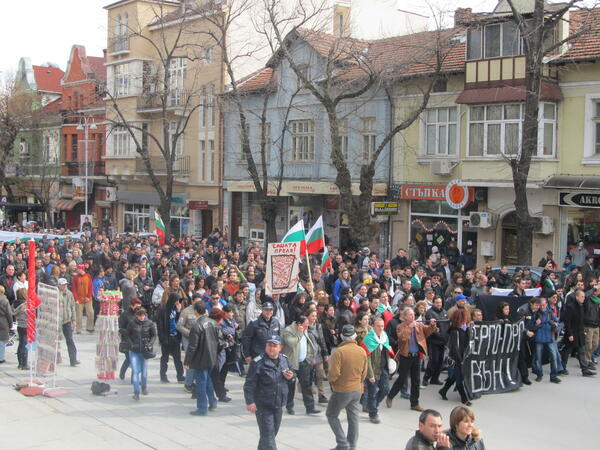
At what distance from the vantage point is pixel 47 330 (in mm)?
12508

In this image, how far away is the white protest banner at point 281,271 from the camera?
14093mm

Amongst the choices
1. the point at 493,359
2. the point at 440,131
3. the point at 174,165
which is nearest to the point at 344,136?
the point at 440,131

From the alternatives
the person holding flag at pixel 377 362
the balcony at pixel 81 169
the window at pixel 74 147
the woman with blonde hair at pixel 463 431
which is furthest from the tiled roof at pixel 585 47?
the window at pixel 74 147

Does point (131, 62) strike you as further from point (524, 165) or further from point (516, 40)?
point (524, 165)

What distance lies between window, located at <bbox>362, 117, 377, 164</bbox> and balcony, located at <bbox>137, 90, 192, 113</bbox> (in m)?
11.0

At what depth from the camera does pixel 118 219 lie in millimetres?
45188

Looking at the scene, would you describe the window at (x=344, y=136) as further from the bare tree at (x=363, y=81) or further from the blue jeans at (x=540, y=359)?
the blue jeans at (x=540, y=359)

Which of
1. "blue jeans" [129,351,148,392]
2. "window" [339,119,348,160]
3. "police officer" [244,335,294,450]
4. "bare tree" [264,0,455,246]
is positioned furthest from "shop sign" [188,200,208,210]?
"police officer" [244,335,294,450]

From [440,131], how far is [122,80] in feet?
72.6

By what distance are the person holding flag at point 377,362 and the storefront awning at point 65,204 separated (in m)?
40.8

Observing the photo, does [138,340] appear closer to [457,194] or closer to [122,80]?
[457,194]

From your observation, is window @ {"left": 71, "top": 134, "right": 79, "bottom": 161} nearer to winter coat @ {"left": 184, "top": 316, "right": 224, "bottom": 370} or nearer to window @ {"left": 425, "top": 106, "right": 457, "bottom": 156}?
window @ {"left": 425, "top": 106, "right": 457, "bottom": 156}

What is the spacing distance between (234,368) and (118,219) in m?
33.4

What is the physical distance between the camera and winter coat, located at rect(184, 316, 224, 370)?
1088cm
